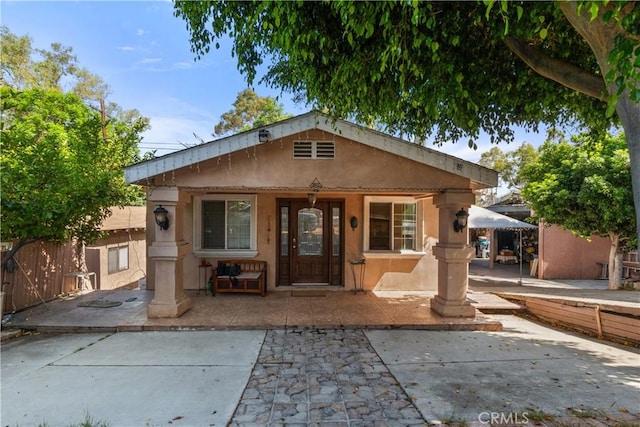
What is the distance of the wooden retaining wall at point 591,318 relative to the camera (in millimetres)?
5258

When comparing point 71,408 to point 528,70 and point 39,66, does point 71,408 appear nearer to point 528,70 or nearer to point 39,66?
point 528,70

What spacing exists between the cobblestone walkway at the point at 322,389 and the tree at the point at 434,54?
3.00m

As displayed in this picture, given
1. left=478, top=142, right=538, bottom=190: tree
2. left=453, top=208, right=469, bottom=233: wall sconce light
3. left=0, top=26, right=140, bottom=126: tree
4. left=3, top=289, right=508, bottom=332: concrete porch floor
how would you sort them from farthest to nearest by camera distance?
left=478, top=142, right=538, bottom=190: tree, left=0, top=26, right=140, bottom=126: tree, left=453, top=208, right=469, bottom=233: wall sconce light, left=3, top=289, right=508, bottom=332: concrete porch floor

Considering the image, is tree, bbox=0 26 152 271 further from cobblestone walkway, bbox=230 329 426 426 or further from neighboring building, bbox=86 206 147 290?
cobblestone walkway, bbox=230 329 426 426

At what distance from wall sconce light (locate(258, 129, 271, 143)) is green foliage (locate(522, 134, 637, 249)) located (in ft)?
26.7

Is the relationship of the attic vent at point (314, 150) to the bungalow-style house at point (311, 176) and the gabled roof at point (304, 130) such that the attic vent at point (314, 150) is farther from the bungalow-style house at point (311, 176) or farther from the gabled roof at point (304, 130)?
the gabled roof at point (304, 130)

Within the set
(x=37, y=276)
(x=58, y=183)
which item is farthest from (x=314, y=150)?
(x=37, y=276)

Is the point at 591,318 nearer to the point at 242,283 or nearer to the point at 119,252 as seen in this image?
the point at 242,283

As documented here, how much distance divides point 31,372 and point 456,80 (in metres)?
6.76

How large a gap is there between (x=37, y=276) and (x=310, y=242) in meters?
6.41

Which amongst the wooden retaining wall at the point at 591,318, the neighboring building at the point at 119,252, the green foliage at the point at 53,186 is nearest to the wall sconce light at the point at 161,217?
the green foliage at the point at 53,186

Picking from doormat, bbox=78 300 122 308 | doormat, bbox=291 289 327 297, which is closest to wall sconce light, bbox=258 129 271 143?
doormat, bbox=291 289 327 297

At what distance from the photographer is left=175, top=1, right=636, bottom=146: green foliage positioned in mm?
3527

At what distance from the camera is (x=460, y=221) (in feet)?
20.2
